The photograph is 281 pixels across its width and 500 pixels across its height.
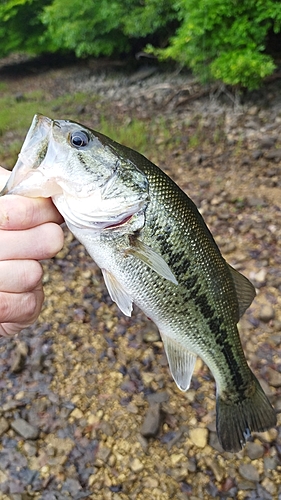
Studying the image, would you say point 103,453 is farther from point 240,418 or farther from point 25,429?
point 240,418

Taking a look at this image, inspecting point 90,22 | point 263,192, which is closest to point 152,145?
point 263,192

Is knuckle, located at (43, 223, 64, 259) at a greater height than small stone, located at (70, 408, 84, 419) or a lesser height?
greater

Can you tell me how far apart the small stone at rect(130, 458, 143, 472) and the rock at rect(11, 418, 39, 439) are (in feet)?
2.10

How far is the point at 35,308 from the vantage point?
6.20ft

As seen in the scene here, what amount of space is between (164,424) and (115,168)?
5.83ft

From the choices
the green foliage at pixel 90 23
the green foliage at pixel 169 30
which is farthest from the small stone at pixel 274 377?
the green foliage at pixel 90 23

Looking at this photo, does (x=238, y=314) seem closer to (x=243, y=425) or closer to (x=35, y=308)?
(x=243, y=425)

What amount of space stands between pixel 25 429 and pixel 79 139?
1973mm

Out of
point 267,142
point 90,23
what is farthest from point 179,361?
point 90,23

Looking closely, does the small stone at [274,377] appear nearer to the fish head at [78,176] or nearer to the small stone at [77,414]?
the small stone at [77,414]

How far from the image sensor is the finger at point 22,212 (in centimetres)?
164

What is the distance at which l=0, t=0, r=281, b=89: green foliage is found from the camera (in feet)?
18.4

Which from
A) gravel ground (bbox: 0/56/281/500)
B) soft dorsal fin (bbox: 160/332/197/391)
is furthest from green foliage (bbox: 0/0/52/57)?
soft dorsal fin (bbox: 160/332/197/391)

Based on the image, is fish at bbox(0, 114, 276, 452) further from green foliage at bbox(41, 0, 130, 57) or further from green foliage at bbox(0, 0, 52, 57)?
green foliage at bbox(0, 0, 52, 57)
